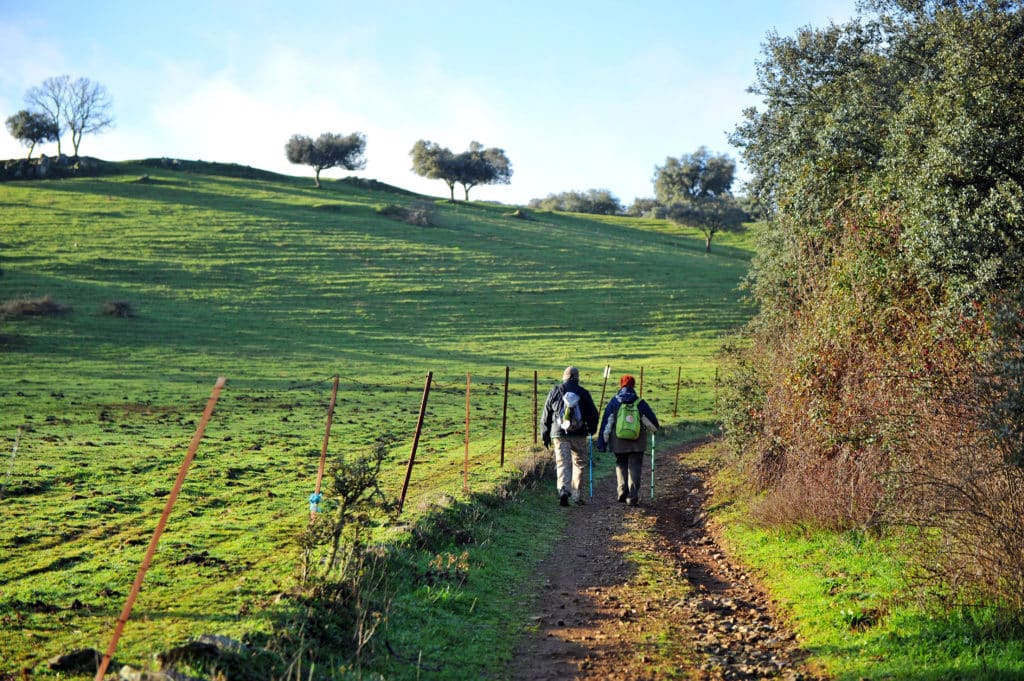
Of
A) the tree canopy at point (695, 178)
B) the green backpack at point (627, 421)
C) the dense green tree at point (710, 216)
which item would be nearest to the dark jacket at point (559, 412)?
the green backpack at point (627, 421)

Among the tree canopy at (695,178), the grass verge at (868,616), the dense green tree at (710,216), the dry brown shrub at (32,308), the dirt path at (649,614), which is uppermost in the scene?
the tree canopy at (695,178)

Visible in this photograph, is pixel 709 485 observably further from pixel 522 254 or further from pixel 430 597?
pixel 522 254

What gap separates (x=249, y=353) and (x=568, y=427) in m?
31.0

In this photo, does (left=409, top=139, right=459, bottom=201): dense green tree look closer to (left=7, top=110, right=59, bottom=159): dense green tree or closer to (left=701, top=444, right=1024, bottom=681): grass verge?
(left=7, top=110, right=59, bottom=159): dense green tree

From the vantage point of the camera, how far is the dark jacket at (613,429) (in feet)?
51.4

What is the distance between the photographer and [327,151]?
11300cm

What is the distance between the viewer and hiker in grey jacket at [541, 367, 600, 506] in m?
15.4

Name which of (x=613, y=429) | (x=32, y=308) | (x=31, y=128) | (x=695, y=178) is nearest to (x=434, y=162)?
(x=695, y=178)

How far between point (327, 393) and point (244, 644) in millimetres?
27043

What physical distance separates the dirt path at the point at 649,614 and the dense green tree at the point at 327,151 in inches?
4110

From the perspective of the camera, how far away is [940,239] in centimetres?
1259

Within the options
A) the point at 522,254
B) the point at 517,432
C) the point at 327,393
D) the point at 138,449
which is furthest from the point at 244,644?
the point at 522,254

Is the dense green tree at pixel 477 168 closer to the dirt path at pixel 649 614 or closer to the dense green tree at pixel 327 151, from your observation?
the dense green tree at pixel 327 151

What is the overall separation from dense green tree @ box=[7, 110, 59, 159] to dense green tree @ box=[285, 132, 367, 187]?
106 feet
